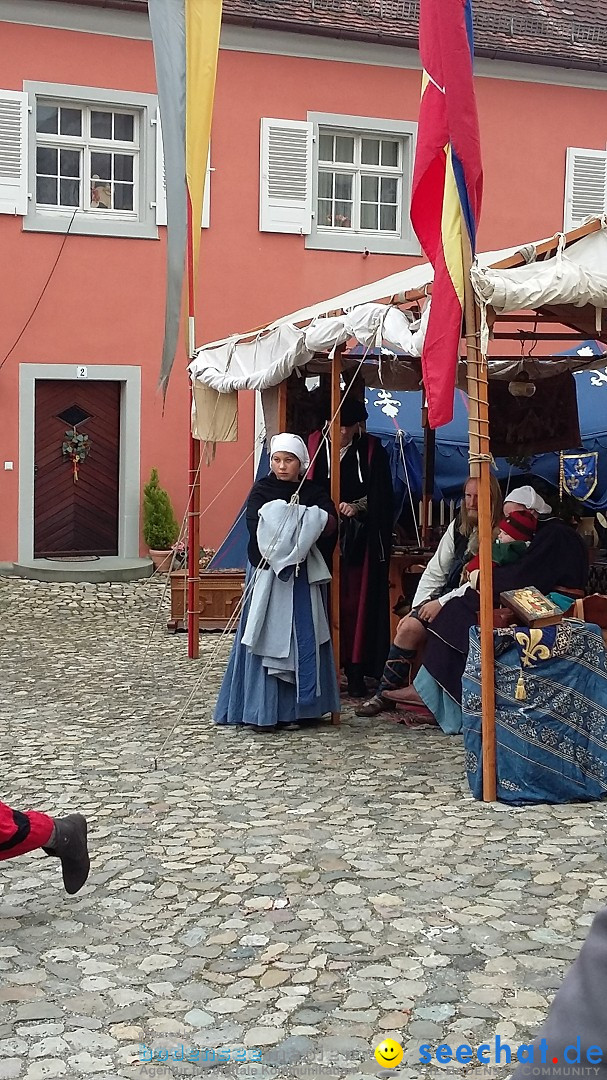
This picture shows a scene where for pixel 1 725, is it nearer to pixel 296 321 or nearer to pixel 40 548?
pixel 296 321

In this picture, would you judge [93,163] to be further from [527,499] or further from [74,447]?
[527,499]

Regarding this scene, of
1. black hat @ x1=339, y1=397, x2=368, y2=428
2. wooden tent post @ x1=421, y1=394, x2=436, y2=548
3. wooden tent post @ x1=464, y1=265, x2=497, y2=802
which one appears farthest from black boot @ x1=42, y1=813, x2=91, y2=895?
wooden tent post @ x1=421, y1=394, x2=436, y2=548

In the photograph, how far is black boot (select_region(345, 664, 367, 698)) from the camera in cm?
788

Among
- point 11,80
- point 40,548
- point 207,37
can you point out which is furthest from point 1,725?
point 11,80

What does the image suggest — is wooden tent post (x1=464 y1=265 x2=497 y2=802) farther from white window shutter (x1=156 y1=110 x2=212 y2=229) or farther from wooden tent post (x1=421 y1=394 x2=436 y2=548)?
white window shutter (x1=156 y1=110 x2=212 y2=229)

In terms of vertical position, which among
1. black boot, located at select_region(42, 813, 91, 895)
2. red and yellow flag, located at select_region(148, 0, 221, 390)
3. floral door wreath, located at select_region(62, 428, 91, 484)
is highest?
red and yellow flag, located at select_region(148, 0, 221, 390)

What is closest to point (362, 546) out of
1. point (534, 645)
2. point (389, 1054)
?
point (534, 645)

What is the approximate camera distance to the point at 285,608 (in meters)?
6.86

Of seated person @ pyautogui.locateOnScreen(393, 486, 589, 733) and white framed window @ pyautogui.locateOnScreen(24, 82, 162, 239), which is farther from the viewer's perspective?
white framed window @ pyautogui.locateOnScreen(24, 82, 162, 239)

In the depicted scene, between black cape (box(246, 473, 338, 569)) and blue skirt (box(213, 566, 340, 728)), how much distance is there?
8.9 inches

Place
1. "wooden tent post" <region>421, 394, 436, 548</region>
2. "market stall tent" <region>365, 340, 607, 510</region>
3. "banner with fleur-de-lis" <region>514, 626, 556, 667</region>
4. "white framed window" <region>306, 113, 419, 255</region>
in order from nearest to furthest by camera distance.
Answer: "banner with fleur-de-lis" <region>514, 626, 556, 667</region> → "wooden tent post" <region>421, 394, 436, 548</region> → "market stall tent" <region>365, 340, 607, 510</region> → "white framed window" <region>306, 113, 419, 255</region>

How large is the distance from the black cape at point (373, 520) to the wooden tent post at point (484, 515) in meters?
2.32

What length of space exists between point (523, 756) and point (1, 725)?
312 cm

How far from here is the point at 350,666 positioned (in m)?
7.90
